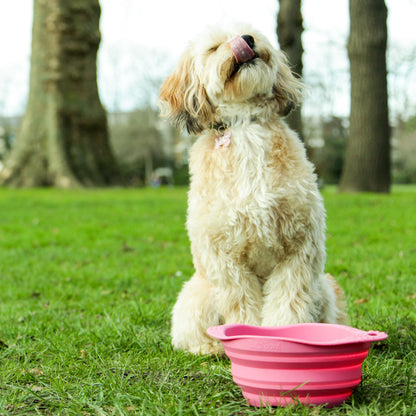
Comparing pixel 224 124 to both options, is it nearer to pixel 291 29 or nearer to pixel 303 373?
pixel 303 373

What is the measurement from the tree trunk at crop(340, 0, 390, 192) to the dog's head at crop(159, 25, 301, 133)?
10.1 meters

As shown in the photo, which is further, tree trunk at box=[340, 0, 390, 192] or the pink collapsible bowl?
tree trunk at box=[340, 0, 390, 192]

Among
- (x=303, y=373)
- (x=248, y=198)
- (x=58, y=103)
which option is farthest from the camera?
(x=58, y=103)

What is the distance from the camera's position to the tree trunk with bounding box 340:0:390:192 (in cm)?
1271

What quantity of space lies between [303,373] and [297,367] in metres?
0.04

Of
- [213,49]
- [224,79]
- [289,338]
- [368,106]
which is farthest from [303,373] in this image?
[368,106]

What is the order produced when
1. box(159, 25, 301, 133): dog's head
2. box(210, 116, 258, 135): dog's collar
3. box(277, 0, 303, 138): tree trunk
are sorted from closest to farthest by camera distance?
box(159, 25, 301, 133): dog's head < box(210, 116, 258, 135): dog's collar < box(277, 0, 303, 138): tree trunk

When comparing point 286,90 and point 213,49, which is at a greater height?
point 213,49

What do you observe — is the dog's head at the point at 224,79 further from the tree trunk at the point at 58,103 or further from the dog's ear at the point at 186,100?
the tree trunk at the point at 58,103

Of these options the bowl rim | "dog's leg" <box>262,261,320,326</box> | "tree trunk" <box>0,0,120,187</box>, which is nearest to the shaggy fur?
"dog's leg" <box>262,261,320,326</box>

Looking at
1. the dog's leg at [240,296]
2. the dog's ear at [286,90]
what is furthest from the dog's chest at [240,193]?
the dog's ear at [286,90]

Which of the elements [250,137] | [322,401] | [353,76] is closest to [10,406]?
[322,401]

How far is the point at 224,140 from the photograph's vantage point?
10.7 ft

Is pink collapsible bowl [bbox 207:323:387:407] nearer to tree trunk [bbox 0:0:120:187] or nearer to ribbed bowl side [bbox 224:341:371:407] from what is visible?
ribbed bowl side [bbox 224:341:371:407]
